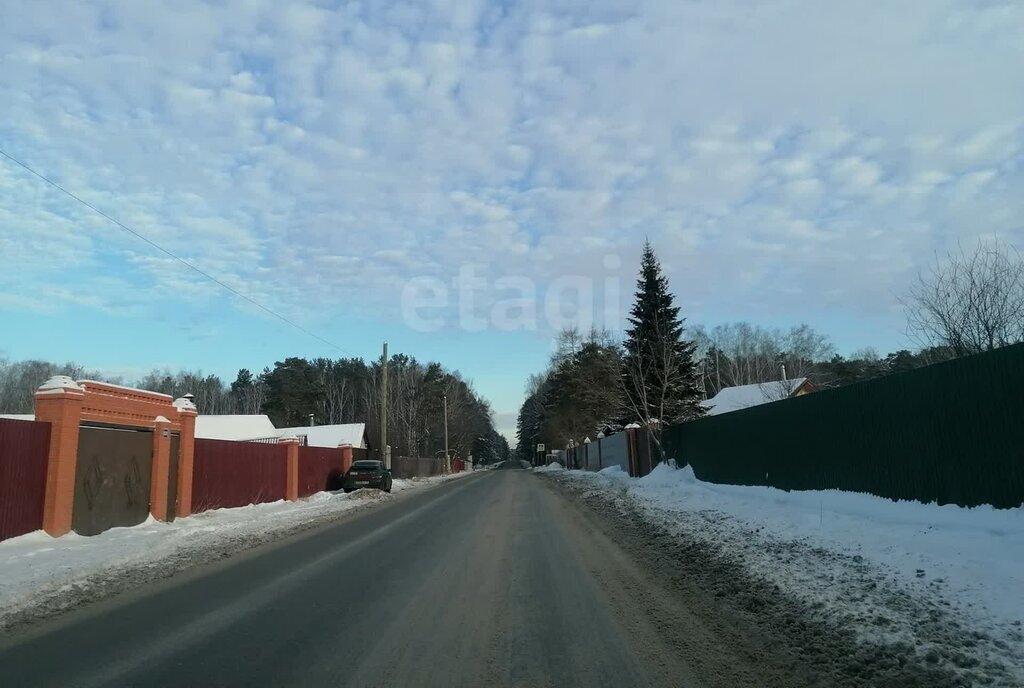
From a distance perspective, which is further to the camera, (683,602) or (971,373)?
(971,373)

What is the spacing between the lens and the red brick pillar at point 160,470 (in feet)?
56.6

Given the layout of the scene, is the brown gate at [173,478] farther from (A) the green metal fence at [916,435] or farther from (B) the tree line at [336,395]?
(B) the tree line at [336,395]

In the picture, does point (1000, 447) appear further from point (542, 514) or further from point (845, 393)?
point (542, 514)

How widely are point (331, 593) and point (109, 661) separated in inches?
115

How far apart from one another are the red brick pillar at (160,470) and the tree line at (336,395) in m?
53.3

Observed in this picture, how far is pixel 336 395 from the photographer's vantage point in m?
115

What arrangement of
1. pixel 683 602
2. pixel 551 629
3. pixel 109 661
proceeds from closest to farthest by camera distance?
pixel 109 661 < pixel 551 629 < pixel 683 602

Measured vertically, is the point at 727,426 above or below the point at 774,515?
above

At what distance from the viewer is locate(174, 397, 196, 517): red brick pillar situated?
18.7 metres

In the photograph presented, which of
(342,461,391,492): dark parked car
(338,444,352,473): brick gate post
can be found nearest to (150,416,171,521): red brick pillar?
(342,461,391,492): dark parked car

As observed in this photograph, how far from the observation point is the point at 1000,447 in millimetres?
8953

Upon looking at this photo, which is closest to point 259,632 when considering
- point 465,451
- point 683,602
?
point 683,602

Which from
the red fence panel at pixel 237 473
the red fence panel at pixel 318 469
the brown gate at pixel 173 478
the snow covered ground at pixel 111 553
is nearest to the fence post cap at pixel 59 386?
the snow covered ground at pixel 111 553

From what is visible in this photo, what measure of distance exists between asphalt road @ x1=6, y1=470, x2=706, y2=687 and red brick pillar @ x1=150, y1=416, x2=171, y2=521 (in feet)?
23.5
